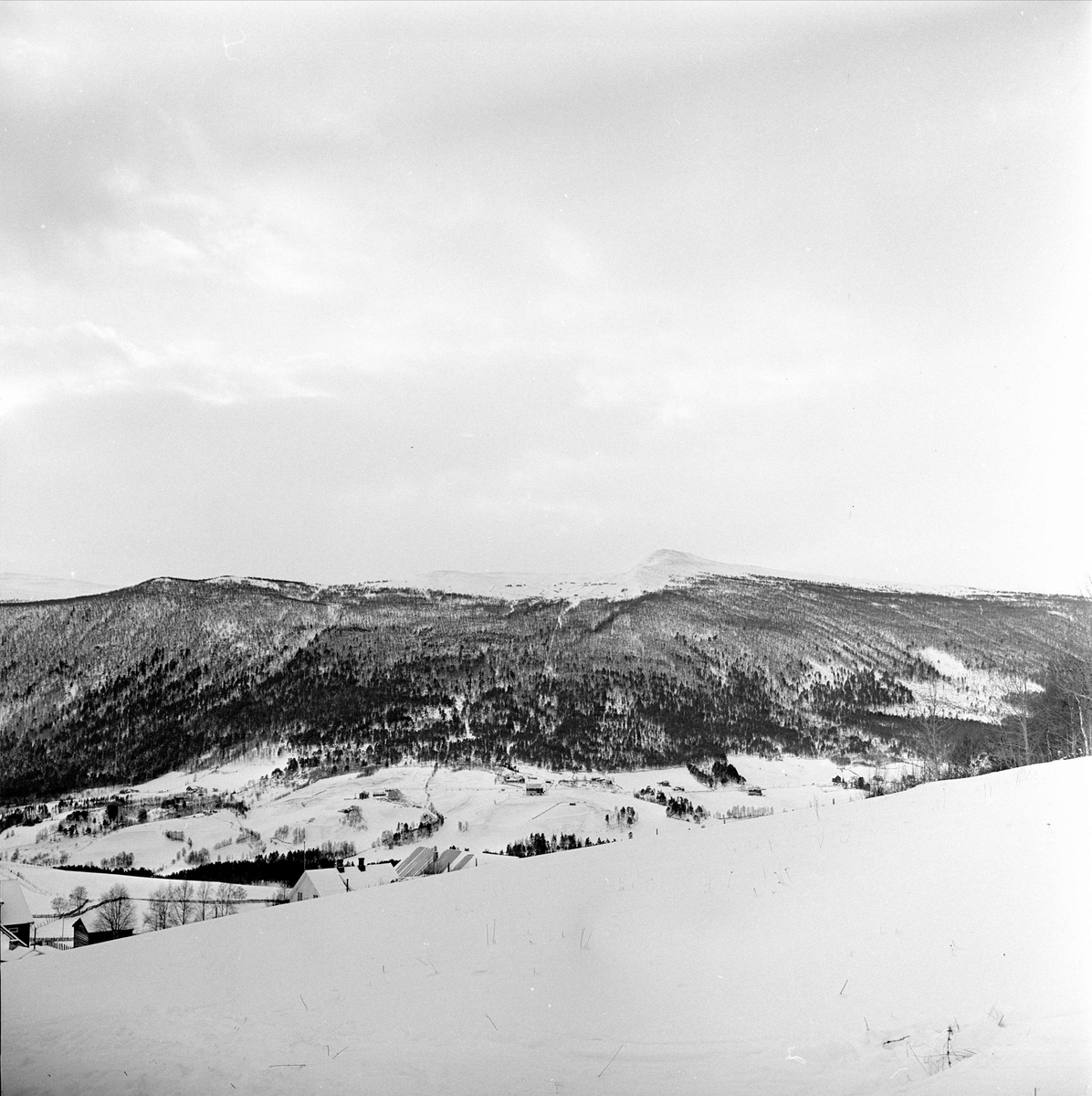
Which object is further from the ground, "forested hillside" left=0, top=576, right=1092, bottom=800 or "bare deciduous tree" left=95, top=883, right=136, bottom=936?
"forested hillside" left=0, top=576, right=1092, bottom=800

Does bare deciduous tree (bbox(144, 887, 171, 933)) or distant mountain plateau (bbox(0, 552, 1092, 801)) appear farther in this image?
distant mountain plateau (bbox(0, 552, 1092, 801))

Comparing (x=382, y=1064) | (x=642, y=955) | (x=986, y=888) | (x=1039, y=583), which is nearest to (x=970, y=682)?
(x=1039, y=583)

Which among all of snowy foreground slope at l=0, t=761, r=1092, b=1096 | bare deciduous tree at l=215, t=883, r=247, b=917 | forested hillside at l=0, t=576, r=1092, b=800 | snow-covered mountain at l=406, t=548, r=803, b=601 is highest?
snow-covered mountain at l=406, t=548, r=803, b=601

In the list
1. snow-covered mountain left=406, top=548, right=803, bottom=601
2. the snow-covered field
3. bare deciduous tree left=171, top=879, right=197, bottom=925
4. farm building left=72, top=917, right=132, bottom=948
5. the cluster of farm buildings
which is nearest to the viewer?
farm building left=72, top=917, right=132, bottom=948

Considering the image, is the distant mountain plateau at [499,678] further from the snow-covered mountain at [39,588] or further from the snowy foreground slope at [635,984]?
the snowy foreground slope at [635,984]

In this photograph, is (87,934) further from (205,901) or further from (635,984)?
(635,984)

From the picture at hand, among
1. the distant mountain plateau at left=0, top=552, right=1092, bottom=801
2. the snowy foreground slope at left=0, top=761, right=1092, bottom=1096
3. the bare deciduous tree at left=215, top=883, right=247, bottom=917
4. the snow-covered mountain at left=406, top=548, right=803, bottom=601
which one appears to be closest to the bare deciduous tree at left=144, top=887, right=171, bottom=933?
the bare deciduous tree at left=215, top=883, right=247, bottom=917

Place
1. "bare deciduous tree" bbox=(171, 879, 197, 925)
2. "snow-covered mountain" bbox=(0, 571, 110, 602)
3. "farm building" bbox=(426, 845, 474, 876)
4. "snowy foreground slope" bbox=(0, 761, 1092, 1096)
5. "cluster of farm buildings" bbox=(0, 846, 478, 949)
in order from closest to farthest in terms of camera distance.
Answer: "snowy foreground slope" bbox=(0, 761, 1092, 1096), "cluster of farm buildings" bbox=(0, 846, 478, 949), "farm building" bbox=(426, 845, 474, 876), "bare deciduous tree" bbox=(171, 879, 197, 925), "snow-covered mountain" bbox=(0, 571, 110, 602)

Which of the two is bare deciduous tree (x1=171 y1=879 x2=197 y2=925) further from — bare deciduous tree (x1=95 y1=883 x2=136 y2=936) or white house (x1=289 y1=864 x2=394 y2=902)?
white house (x1=289 y1=864 x2=394 y2=902)
